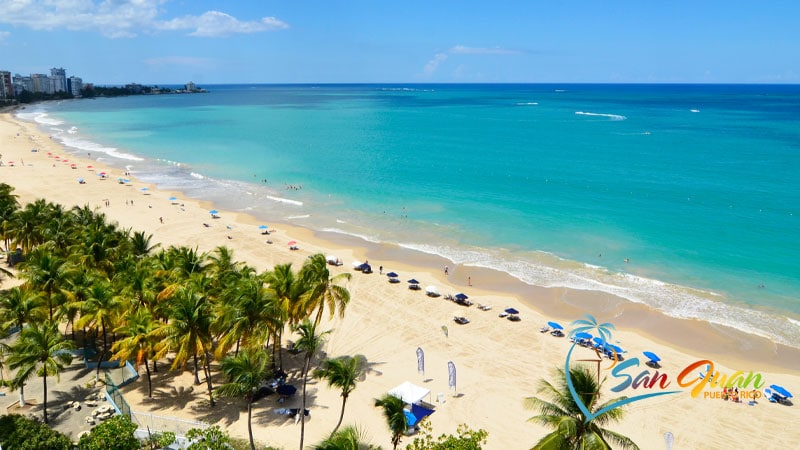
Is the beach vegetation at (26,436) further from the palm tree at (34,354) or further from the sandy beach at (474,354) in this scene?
the sandy beach at (474,354)

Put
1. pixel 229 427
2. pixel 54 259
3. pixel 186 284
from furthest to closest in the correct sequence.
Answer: pixel 54 259 < pixel 186 284 < pixel 229 427

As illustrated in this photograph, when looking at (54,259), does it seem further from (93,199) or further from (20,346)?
(93,199)

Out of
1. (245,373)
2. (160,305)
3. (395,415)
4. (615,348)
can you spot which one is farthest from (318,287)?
(615,348)

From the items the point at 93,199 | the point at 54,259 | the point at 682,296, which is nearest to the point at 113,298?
the point at 54,259

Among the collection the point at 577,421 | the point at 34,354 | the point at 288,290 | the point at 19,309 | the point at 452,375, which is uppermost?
the point at 288,290

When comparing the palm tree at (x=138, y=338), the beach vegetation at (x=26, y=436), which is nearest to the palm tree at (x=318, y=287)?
the palm tree at (x=138, y=338)

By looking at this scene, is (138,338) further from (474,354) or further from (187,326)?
(474,354)

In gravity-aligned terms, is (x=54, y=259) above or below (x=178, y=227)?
above
